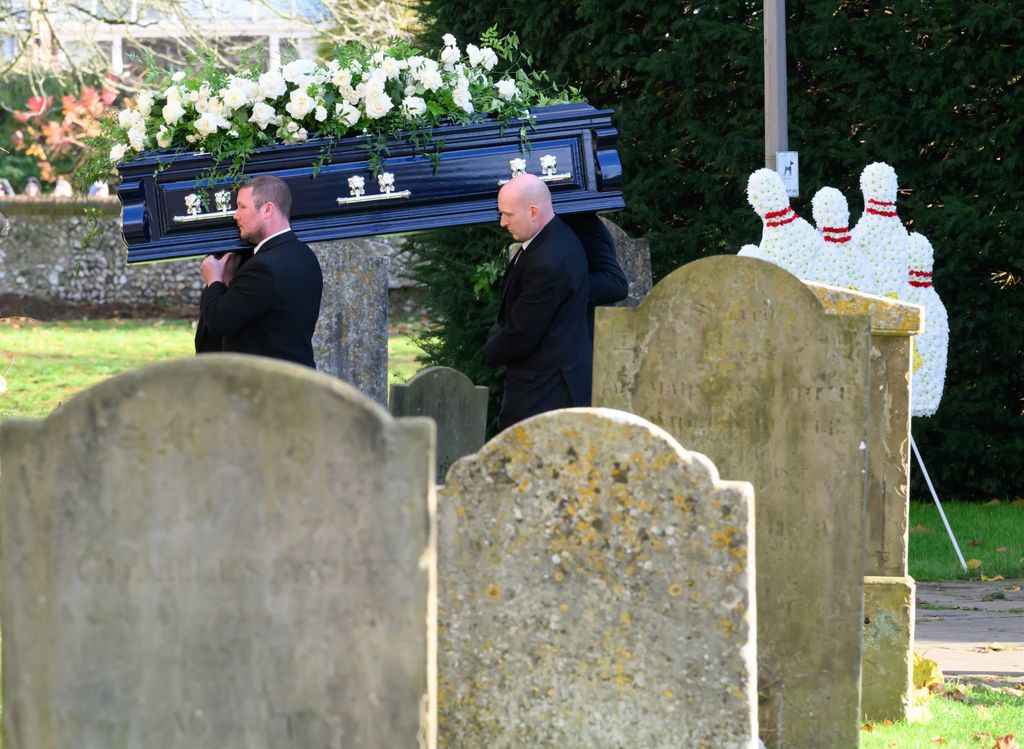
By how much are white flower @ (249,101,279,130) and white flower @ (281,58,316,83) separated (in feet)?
0.62

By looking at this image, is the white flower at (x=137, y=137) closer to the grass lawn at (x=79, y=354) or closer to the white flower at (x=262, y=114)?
the white flower at (x=262, y=114)

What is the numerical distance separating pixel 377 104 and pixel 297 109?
0.36 metres

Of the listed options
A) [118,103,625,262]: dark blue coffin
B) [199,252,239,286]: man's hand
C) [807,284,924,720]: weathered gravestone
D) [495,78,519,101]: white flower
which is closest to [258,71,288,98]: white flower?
A: [118,103,625,262]: dark blue coffin

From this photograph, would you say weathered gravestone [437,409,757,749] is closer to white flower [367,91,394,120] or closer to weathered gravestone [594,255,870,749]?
weathered gravestone [594,255,870,749]

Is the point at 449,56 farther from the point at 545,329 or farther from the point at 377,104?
the point at 545,329

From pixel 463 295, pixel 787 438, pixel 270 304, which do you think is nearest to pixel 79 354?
pixel 463 295

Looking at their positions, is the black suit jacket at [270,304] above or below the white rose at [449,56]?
below

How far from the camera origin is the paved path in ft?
21.7

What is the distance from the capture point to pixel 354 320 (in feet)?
30.8

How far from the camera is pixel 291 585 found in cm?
306

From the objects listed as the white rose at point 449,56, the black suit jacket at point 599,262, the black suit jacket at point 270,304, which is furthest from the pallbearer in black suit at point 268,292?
the white rose at point 449,56

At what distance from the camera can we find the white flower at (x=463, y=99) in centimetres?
709

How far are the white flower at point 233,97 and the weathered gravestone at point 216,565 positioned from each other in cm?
402

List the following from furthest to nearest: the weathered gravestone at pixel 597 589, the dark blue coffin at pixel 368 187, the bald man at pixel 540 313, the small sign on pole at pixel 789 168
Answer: the small sign on pole at pixel 789 168 → the dark blue coffin at pixel 368 187 → the bald man at pixel 540 313 → the weathered gravestone at pixel 597 589
